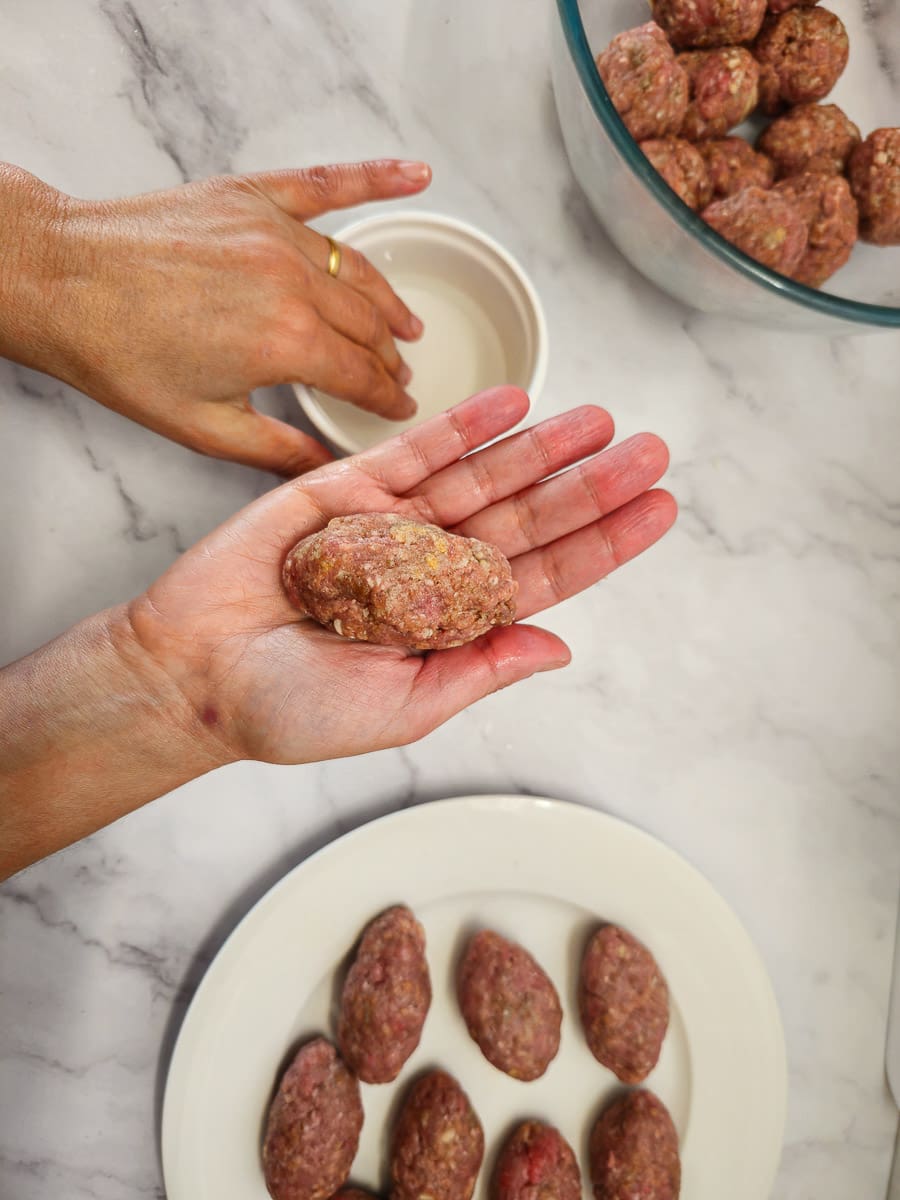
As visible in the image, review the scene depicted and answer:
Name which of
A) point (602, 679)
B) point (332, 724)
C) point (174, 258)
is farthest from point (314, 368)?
point (602, 679)

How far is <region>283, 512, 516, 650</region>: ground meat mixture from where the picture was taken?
3.70ft

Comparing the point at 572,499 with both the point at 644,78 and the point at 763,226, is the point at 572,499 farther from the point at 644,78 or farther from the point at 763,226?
the point at 644,78

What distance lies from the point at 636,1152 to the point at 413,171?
1616mm

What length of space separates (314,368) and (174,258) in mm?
256

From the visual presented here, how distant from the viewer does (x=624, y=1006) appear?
57.5 inches

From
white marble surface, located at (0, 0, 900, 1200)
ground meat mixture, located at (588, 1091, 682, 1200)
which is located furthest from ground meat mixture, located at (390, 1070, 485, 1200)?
white marble surface, located at (0, 0, 900, 1200)

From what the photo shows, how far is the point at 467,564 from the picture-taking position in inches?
46.6

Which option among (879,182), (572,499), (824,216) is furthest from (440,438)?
(879,182)

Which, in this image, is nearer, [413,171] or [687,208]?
[687,208]

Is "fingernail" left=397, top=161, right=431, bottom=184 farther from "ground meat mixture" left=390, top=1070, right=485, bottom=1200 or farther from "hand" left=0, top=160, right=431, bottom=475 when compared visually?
"ground meat mixture" left=390, top=1070, right=485, bottom=1200

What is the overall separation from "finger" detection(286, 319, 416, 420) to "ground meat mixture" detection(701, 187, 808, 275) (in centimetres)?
58

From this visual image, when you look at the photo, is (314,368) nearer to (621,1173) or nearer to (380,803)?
(380,803)

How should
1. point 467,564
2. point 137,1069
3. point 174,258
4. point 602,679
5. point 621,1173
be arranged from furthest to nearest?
1. point 602,679
2. point 137,1069
3. point 621,1173
4. point 174,258
5. point 467,564

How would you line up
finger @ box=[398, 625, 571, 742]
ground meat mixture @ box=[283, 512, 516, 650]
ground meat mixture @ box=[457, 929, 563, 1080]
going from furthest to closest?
ground meat mixture @ box=[457, 929, 563, 1080]
finger @ box=[398, 625, 571, 742]
ground meat mixture @ box=[283, 512, 516, 650]
